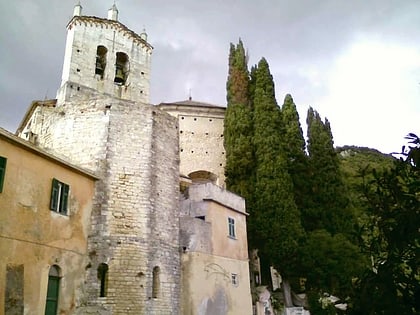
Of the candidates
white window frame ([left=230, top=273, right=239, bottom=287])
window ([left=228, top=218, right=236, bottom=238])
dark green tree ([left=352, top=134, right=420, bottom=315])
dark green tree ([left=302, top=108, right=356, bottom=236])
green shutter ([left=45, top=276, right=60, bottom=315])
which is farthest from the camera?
dark green tree ([left=302, top=108, right=356, bottom=236])

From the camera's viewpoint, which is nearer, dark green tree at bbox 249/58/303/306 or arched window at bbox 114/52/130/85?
arched window at bbox 114/52/130/85

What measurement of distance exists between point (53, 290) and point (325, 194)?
18.5 metres

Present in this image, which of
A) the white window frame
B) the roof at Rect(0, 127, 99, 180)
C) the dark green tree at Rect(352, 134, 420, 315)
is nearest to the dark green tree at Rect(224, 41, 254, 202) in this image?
the white window frame

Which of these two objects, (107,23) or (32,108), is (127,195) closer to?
(32,108)

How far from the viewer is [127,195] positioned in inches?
578

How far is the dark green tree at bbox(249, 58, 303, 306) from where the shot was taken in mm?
22062

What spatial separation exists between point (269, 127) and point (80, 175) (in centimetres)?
1446

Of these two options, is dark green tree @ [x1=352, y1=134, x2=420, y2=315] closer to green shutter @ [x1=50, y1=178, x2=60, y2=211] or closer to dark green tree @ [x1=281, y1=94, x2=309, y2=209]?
→ green shutter @ [x1=50, y1=178, x2=60, y2=211]

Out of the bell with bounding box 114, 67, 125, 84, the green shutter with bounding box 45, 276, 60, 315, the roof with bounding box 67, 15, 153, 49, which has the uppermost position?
the roof with bounding box 67, 15, 153, 49

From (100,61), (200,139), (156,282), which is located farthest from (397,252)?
(200,139)

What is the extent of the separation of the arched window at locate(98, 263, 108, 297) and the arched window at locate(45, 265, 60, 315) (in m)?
1.43

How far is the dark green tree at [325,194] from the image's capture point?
85.3ft

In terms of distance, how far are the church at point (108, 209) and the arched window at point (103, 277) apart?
3 cm

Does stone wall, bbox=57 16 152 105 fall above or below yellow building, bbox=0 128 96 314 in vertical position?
above
